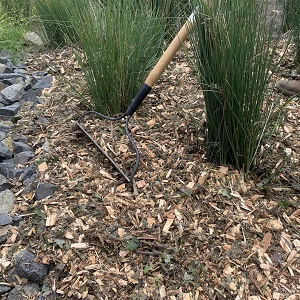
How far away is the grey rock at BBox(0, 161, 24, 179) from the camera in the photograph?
2.31 meters

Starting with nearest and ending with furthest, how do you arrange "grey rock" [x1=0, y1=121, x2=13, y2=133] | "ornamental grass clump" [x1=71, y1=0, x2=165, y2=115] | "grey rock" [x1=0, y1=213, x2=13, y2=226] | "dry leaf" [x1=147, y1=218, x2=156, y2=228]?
"dry leaf" [x1=147, y1=218, x2=156, y2=228] → "grey rock" [x1=0, y1=213, x2=13, y2=226] → "ornamental grass clump" [x1=71, y1=0, x2=165, y2=115] → "grey rock" [x1=0, y1=121, x2=13, y2=133]

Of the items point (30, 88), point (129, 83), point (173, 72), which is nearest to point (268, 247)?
point (129, 83)

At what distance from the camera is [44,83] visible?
3.41 metres

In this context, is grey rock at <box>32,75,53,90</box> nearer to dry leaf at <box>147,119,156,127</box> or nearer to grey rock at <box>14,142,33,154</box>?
grey rock at <box>14,142,33,154</box>

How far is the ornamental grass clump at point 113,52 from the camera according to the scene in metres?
2.46

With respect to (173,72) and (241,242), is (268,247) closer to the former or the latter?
(241,242)

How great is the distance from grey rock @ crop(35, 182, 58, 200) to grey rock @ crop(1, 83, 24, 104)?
1.33 m

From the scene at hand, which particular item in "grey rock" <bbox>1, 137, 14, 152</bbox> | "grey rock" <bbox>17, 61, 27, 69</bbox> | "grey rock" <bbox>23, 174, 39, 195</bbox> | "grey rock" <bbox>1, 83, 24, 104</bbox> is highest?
"grey rock" <bbox>23, 174, 39, 195</bbox>

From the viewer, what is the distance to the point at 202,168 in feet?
6.92

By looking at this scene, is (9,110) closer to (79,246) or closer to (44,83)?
(44,83)

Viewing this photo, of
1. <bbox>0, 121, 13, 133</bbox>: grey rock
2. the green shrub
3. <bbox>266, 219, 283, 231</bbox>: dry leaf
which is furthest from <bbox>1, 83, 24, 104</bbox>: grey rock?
<bbox>266, 219, 283, 231</bbox>: dry leaf

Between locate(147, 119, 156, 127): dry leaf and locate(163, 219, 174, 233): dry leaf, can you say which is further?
locate(147, 119, 156, 127): dry leaf

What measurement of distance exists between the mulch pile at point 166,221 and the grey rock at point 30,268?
0.03m

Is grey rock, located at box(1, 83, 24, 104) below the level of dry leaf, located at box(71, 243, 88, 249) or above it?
below
